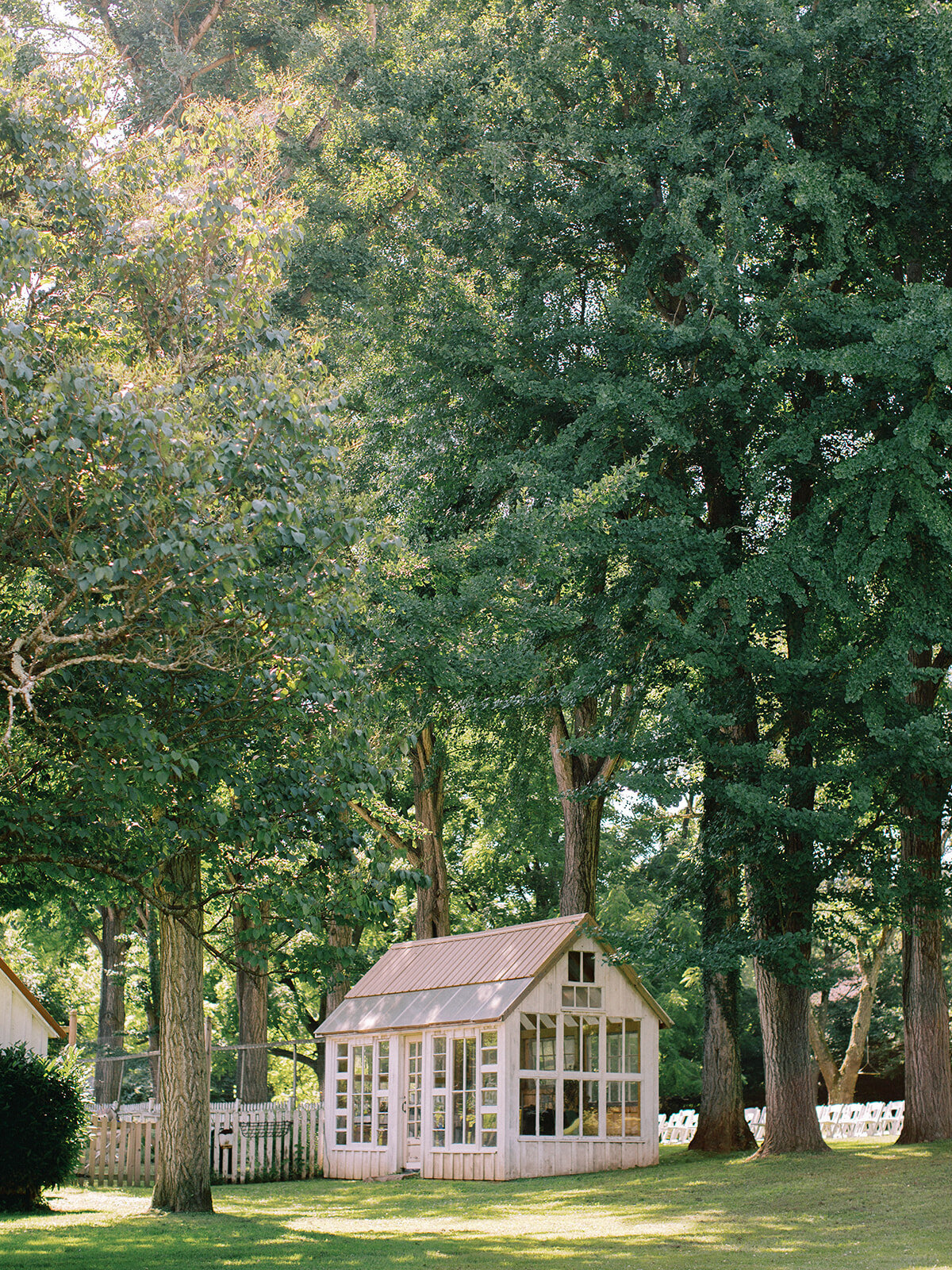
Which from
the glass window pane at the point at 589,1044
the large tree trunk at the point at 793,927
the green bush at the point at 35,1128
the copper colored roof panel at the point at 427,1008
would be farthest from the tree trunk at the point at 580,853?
the green bush at the point at 35,1128

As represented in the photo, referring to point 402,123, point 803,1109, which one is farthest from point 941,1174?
point 402,123

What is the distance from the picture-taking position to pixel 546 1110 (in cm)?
1848

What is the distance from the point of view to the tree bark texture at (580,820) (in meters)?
22.4

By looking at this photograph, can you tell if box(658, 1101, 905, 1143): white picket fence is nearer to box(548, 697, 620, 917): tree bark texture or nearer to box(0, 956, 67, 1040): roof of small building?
box(548, 697, 620, 917): tree bark texture

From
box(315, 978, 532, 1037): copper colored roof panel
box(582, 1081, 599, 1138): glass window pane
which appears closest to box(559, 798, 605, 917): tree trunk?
box(315, 978, 532, 1037): copper colored roof panel

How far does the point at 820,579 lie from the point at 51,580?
9.86 meters

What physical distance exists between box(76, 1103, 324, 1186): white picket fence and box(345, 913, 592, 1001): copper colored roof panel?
96.5 inches

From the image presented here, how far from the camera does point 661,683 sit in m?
18.8

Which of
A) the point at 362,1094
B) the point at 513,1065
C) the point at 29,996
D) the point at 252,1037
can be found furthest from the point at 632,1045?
the point at 29,996

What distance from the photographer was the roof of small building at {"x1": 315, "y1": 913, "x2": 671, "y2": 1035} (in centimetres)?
1869

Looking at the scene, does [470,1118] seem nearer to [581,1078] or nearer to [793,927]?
[581,1078]

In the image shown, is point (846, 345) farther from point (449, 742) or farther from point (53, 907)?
point (53, 907)

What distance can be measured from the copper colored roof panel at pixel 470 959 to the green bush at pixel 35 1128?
255 inches

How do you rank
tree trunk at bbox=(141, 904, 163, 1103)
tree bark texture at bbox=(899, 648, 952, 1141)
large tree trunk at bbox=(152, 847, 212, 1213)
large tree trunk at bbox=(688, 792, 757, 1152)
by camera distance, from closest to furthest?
large tree trunk at bbox=(152, 847, 212, 1213) < tree bark texture at bbox=(899, 648, 952, 1141) < large tree trunk at bbox=(688, 792, 757, 1152) < tree trunk at bbox=(141, 904, 163, 1103)
